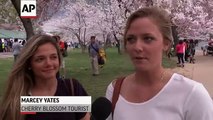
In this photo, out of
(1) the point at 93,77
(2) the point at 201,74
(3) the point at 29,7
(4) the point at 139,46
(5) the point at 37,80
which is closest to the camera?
(4) the point at 139,46

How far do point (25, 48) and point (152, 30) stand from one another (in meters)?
1.21

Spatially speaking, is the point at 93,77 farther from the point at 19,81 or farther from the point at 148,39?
the point at 148,39

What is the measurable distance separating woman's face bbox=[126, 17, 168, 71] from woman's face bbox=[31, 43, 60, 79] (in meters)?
1.00

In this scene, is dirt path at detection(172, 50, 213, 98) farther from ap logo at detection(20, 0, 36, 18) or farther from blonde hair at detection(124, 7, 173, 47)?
blonde hair at detection(124, 7, 173, 47)

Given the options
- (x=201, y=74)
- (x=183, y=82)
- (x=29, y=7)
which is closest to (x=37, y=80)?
(x=183, y=82)

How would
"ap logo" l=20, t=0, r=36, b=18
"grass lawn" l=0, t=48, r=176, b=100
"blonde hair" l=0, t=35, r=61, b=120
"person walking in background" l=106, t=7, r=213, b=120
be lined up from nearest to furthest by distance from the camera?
"person walking in background" l=106, t=7, r=213, b=120
"blonde hair" l=0, t=35, r=61, b=120
"ap logo" l=20, t=0, r=36, b=18
"grass lawn" l=0, t=48, r=176, b=100

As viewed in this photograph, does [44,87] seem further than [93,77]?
No

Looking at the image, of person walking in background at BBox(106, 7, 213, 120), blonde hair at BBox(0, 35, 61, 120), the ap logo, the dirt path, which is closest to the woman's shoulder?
person walking in background at BBox(106, 7, 213, 120)

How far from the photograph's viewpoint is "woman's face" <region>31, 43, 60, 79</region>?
9.68 ft

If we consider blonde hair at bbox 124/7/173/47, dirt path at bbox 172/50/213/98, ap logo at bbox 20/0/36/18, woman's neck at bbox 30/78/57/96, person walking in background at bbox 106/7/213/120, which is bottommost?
dirt path at bbox 172/50/213/98

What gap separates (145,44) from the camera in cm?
201

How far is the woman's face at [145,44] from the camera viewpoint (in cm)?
200

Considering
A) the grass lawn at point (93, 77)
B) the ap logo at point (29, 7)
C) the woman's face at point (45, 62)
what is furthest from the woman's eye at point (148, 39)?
the ap logo at point (29, 7)

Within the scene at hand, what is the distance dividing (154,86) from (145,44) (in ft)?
0.72
